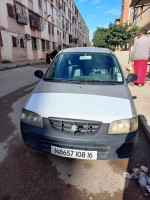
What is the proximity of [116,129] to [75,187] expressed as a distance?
2.83ft

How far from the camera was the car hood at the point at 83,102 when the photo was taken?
162 cm

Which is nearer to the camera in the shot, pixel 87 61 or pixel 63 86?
pixel 63 86

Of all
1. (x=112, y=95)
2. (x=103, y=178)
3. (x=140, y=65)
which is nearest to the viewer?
(x=103, y=178)

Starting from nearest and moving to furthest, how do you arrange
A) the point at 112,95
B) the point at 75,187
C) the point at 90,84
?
the point at 75,187, the point at 112,95, the point at 90,84

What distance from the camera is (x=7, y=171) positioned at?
1867 millimetres

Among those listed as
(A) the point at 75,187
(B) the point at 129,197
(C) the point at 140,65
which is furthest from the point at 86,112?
(C) the point at 140,65

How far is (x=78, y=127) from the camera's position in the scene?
1614mm

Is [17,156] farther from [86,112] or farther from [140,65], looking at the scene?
[140,65]

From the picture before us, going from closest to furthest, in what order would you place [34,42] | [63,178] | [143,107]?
[63,178] → [143,107] → [34,42]

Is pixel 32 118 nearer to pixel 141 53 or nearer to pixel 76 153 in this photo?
pixel 76 153

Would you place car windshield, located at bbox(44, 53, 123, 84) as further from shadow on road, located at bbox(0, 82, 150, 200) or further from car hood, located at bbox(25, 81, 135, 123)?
shadow on road, located at bbox(0, 82, 150, 200)

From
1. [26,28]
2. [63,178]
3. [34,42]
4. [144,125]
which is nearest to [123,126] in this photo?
[63,178]

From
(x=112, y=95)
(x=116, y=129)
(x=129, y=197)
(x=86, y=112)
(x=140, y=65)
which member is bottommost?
(x=129, y=197)

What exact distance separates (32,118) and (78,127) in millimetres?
628
